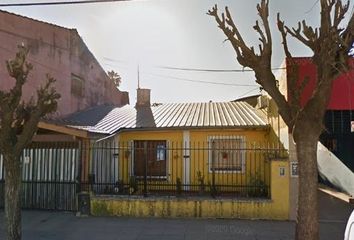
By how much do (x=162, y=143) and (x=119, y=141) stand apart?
1.62 m

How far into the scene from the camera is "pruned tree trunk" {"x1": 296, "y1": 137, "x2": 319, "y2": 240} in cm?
566

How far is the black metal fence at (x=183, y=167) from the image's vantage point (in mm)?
11945

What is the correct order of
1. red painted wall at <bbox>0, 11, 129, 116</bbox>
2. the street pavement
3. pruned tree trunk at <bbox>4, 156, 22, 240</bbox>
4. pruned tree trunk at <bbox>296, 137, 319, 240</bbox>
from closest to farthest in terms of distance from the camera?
pruned tree trunk at <bbox>296, 137, 319, 240</bbox>, pruned tree trunk at <bbox>4, 156, 22, 240</bbox>, the street pavement, red painted wall at <bbox>0, 11, 129, 116</bbox>

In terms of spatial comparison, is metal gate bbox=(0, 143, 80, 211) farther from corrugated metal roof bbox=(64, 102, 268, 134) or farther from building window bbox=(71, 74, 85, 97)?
building window bbox=(71, 74, 85, 97)

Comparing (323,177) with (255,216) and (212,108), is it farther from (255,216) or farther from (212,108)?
(255,216)

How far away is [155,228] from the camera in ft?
28.8

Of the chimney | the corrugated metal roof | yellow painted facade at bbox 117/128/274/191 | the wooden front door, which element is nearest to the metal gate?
the corrugated metal roof

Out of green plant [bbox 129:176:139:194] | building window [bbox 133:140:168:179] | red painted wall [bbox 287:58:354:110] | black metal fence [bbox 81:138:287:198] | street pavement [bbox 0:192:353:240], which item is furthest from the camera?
building window [bbox 133:140:168:179]

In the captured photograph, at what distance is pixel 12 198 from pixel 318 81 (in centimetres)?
558

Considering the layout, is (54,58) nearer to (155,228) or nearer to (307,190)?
(155,228)

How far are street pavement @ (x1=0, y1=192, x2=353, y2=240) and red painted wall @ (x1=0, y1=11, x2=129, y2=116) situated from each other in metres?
6.08

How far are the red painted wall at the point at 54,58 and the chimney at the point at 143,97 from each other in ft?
9.14

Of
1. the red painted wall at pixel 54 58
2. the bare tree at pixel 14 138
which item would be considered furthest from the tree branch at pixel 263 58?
the red painted wall at pixel 54 58

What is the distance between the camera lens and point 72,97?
1747 centimetres
